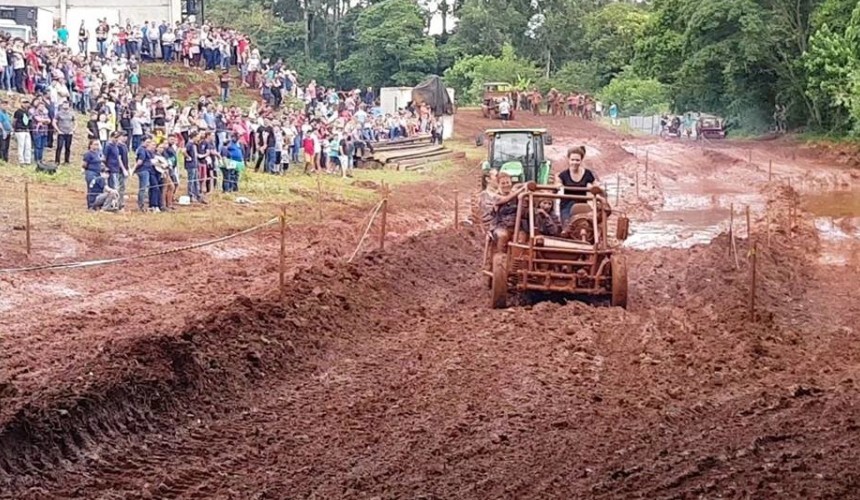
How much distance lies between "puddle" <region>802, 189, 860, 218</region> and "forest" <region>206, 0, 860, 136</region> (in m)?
8.15

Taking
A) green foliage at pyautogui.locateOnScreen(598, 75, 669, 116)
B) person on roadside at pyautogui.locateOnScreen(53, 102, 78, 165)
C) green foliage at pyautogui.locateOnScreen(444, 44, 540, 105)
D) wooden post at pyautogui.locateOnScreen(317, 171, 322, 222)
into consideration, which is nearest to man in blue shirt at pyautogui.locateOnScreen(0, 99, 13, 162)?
person on roadside at pyautogui.locateOnScreen(53, 102, 78, 165)

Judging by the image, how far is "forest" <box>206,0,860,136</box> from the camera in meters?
53.7

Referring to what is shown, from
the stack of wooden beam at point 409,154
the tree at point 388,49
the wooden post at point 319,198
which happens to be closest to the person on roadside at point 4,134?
the wooden post at point 319,198

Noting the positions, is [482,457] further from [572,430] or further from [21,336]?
[21,336]

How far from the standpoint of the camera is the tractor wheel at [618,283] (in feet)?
49.1

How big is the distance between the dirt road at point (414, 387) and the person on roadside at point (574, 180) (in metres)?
1.73

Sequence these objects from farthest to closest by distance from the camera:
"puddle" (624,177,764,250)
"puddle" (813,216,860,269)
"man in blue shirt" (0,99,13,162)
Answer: "puddle" (624,177,764,250) < "man in blue shirt" (0,99,13,162) < "puddle" (813,216,860,269)

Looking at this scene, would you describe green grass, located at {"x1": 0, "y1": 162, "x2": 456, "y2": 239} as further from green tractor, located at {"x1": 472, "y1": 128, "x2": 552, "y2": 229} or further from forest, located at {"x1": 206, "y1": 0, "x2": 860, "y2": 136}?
forest, located at {"x1": 206, "y1": 0, "x2": 860, "y2": 136}

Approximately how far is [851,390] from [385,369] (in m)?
4.56

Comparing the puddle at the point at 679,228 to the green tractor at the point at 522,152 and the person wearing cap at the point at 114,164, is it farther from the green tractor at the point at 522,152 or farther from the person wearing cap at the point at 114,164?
the person wearing cap at the point at 114,164

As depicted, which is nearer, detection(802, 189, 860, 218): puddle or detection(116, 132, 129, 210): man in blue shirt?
detection(116, 132, 129, 210): man in blue shirt

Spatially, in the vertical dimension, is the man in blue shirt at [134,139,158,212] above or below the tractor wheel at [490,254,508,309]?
above

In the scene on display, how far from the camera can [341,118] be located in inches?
1435

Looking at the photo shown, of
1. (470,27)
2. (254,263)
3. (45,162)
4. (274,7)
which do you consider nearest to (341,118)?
(45,162)
